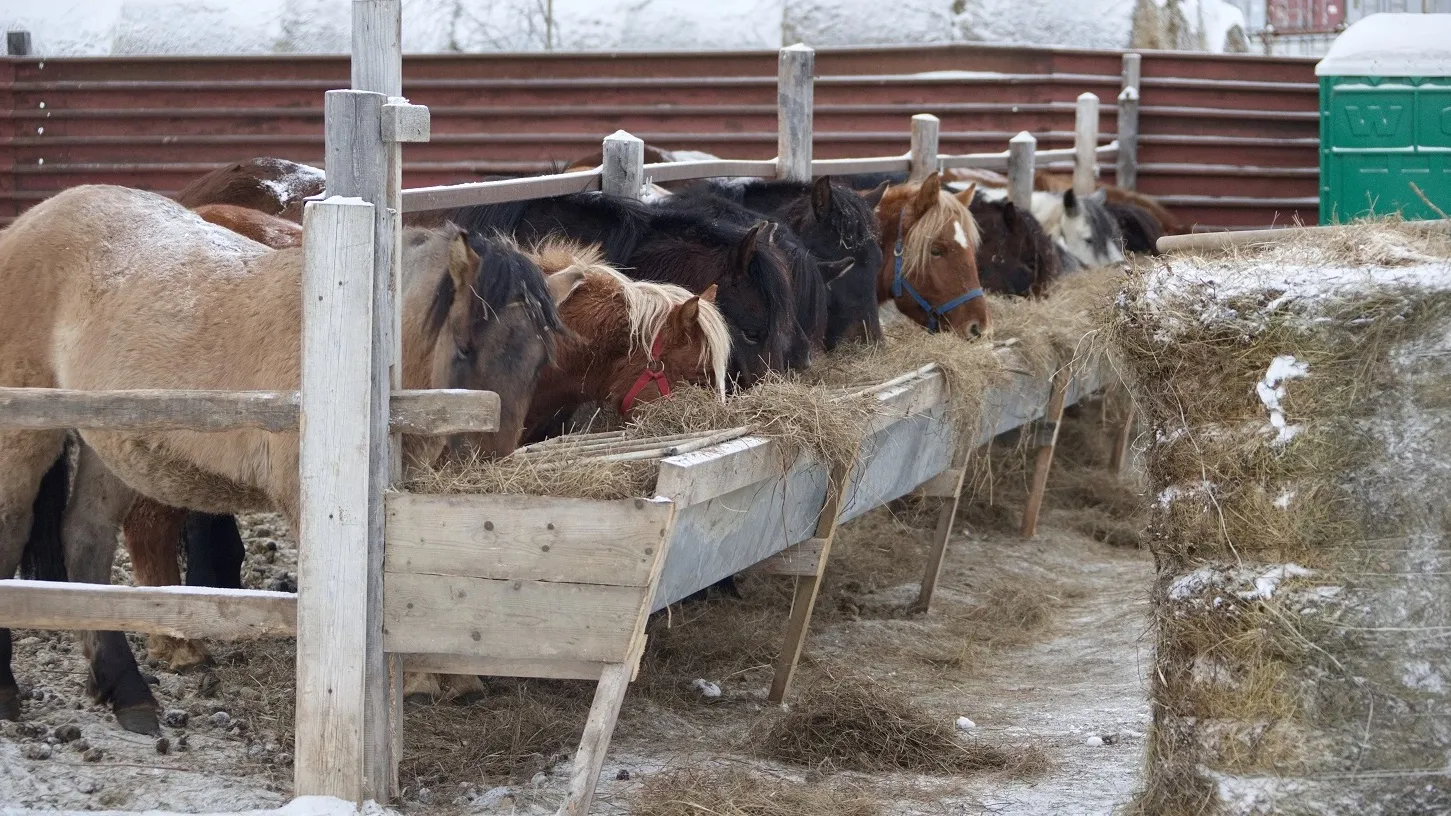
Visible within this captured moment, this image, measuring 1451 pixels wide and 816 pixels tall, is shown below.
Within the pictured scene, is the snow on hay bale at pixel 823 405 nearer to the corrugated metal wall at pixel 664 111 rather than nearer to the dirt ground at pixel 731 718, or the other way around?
the dirt ground at pixel 731 718

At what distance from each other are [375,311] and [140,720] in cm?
180

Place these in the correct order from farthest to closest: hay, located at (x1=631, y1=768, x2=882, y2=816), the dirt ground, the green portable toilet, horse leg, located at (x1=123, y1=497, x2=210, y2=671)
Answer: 1. the green portable toilet
2. horse leg, located at (x1=123, y1=497, x2=210, y2=671)
3. the dirt ground
4. hay, located at (x1=631, y1=768, x2=882, y2=816)

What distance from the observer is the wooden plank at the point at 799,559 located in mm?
4523

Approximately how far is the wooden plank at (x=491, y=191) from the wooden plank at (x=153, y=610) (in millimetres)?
1090

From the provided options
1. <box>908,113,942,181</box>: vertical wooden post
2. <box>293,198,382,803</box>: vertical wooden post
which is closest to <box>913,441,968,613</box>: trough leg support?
<box>908,113,942,181</box>: vertical wooden post

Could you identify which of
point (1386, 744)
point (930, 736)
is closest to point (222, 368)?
point (930, 736)

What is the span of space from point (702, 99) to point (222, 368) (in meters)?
8.50

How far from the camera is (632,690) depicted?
4660 millimetres

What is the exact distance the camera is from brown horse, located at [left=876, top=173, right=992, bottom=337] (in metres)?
6.76

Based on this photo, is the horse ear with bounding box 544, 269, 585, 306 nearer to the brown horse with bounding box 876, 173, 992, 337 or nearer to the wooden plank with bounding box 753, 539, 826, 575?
the wooden plank with bounding box 753, 539, 826, 575

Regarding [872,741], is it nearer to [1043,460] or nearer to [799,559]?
[799,559]

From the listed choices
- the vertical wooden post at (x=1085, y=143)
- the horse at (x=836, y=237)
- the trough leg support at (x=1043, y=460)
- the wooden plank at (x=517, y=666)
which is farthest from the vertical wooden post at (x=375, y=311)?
the vertical wooden post at (x=1085, y=143)

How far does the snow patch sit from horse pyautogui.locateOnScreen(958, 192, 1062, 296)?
5194 millimetres

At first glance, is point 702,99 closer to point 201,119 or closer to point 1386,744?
point 201,119
